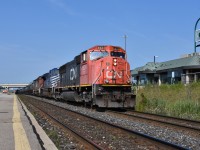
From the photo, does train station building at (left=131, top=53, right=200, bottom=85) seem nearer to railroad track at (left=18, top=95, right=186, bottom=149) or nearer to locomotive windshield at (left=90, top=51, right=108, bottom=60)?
locomotive windshield at (left=90, top=51, right=108, bottom=60)

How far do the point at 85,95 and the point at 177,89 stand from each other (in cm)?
976

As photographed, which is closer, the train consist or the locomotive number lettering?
the train consist

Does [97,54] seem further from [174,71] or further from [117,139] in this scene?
[174,71]

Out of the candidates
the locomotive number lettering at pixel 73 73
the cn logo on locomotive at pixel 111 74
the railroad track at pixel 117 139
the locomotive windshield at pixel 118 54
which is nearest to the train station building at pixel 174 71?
the locomotive number lettering at pixel 73 73

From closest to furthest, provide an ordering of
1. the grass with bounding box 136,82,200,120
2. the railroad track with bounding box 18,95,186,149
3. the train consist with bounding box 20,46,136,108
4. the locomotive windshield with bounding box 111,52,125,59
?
1. the railroad track with bounding box 18,95,186,149
2. the grass with bounding box 136,82,200,120
3. the train consist with bounding box 20,46,136,108
4. the locomotive windshield with bounding box 111,52,125,59

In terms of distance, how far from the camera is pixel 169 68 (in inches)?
2282

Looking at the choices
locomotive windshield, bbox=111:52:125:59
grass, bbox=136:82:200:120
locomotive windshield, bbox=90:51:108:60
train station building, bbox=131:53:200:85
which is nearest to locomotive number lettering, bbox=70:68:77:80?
locomotive windshield, bbox=90:51:108:60

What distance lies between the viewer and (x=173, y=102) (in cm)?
2300

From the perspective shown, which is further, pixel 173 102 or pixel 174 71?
pixel 174 71

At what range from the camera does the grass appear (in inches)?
750

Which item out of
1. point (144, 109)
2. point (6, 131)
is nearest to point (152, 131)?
point (6, 131)

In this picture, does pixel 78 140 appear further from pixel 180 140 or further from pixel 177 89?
pixel 177 89

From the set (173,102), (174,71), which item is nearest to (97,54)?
(173,102)

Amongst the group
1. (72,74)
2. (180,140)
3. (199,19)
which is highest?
(199,19)
